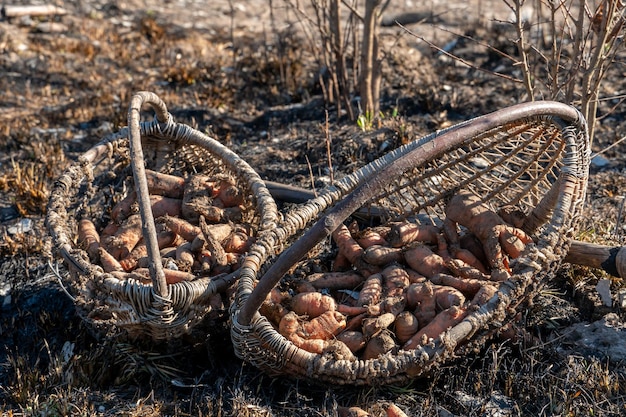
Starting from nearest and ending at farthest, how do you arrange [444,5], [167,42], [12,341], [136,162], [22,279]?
[136,162] < [12,341] < [22,279] < [167,42] < [444,5]

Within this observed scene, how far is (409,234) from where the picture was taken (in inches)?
120

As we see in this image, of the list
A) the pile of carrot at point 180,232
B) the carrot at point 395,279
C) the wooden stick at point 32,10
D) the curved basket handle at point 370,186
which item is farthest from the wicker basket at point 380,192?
the wooden stick at point 32,10

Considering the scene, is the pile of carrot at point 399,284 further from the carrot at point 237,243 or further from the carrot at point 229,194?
the carrot at point 229,194

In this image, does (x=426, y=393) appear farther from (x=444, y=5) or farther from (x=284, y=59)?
(x=444, y=5)

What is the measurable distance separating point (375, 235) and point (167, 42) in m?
3.58

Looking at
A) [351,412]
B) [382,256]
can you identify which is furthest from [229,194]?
[351,412]

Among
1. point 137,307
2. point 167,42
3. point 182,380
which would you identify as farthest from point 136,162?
point 167,42

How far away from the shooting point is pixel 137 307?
8.23ft

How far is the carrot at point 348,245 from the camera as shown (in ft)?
10.0

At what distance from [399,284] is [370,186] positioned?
26.1 inches

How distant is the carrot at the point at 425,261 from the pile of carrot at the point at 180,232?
67cm

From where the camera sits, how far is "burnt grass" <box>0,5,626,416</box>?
2.60 meters

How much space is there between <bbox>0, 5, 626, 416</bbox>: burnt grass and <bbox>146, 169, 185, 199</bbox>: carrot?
0.57 metres

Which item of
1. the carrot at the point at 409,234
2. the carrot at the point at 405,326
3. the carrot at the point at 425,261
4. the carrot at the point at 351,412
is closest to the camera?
the carrot at the point at 351,412
